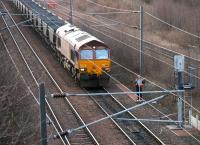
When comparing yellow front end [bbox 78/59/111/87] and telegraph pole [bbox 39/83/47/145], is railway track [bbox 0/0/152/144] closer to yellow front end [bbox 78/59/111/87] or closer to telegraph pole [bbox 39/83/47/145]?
yellow front end [bbox 78/59/111/87]

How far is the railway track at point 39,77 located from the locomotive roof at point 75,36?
8.20 feet

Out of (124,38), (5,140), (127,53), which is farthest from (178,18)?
(5,140)

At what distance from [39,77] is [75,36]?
10.8ft

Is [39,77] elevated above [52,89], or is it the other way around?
[39,77]

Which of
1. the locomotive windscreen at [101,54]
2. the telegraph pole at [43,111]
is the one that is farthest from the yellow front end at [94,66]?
the telegraph pole at [43,111]

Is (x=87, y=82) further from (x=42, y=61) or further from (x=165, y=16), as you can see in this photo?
(x=165, y=16)

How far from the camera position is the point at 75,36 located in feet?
101

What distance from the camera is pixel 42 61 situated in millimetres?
35906

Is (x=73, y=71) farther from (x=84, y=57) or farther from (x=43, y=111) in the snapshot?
(x=43, y=111)

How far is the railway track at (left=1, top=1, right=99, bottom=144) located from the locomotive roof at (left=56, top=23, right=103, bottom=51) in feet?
8.20

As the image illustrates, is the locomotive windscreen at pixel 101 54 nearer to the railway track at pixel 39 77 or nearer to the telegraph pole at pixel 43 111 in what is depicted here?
the railway track at pixel 39 77

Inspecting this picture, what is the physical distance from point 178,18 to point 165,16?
241 centimetres

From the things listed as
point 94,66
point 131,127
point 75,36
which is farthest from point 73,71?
point 131,127

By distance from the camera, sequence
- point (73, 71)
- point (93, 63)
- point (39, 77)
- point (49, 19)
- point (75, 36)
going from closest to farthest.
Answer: point (93, 63) < point (73, 71) < point (75, 36) < point (39, 77) < point (49, 19)
